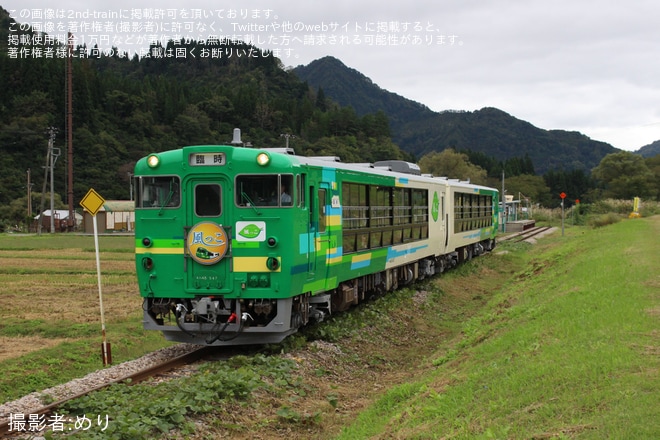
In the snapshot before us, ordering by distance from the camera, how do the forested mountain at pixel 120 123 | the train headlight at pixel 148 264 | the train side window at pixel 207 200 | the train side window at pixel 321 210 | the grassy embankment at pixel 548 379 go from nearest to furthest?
the grassy embankment at pixel 548 379
the train side window at pixel 207 200
the train headlight at pixel 148 264
the train side window at pixel 321 210
the forested mountain at pixel 120 123

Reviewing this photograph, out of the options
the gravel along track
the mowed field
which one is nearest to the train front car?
the gravel along track

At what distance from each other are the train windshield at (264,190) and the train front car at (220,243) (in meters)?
0.02

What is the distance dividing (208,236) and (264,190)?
3.61 ft

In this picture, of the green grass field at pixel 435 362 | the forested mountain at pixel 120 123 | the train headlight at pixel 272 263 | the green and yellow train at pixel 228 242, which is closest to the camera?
the green grass field at pixel 435 362

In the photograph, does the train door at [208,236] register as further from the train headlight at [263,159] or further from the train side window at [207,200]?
the train headlight at [263,159]

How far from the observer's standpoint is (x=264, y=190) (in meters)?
10.8

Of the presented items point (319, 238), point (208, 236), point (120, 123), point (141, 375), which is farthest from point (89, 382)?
point (120, 123)

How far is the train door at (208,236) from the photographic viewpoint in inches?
421

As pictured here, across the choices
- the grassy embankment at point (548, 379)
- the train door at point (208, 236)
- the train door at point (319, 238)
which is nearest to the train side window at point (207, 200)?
the train door at point (208, 236)

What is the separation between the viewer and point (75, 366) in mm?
11812

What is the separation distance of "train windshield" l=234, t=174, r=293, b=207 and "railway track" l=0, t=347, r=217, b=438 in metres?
2.46

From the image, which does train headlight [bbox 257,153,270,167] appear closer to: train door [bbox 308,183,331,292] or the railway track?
train door [bbox 308,183,331,292]

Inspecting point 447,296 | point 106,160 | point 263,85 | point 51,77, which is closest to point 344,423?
point 447,296

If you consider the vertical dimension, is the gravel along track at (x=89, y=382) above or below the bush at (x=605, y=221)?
below
